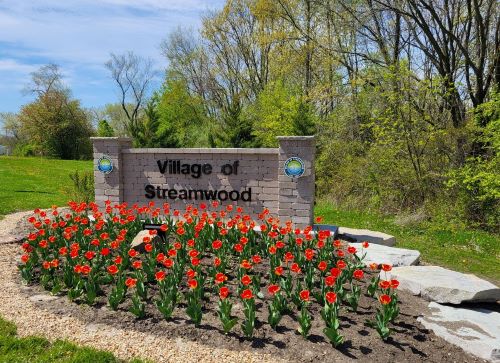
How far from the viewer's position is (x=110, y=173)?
8.98m

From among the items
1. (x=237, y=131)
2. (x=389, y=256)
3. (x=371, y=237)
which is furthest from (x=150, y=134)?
(x=389, y=256)

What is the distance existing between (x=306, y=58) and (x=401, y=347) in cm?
1896

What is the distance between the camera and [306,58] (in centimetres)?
2111

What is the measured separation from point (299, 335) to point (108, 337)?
5.95 ft

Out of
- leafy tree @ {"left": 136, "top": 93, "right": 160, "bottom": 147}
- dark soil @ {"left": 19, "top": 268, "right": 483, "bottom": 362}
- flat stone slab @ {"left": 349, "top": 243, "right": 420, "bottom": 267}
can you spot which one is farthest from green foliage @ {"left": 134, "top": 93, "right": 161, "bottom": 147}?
dark soil @ {"left": 19, "top": 268, "right": 483, "bottom": 362}

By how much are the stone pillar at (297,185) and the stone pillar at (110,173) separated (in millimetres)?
3533

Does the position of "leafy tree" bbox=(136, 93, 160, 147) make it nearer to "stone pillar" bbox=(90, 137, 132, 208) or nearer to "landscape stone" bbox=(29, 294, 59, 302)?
"stone pillar" bbox=(90, 137, 132, 208)

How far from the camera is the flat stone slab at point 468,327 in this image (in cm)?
388

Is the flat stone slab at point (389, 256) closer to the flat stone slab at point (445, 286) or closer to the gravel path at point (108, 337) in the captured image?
the flat stone slab at point (445, 286)

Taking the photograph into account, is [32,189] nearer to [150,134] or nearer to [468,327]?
[150,134]

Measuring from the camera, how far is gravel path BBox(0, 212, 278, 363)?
3666mm

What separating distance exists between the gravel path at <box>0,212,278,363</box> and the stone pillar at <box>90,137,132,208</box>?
13.3 feet

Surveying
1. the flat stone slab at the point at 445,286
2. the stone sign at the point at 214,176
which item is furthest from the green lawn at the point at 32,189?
the flat stone slab at the point at 445,286

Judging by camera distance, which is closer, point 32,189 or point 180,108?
point 32,189
